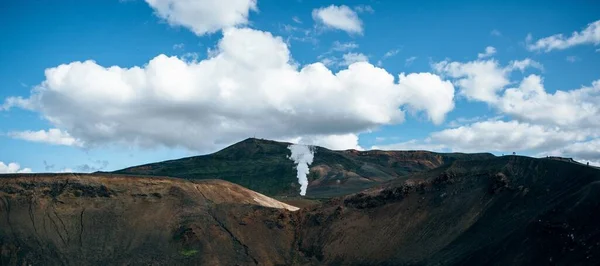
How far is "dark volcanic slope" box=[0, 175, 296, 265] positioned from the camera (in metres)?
44.7

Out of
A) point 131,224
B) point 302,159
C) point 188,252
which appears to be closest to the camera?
point 188,252

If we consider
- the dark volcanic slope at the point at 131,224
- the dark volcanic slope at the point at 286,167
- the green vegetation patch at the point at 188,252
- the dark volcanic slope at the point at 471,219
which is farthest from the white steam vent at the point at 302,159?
the green vegetation patch at the point at 188,252

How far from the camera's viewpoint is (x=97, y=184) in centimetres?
5262

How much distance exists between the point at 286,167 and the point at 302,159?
27.2ft

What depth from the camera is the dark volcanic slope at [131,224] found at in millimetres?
44656

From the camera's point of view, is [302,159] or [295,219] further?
[302,159]

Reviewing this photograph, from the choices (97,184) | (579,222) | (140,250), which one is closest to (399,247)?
(579,222)

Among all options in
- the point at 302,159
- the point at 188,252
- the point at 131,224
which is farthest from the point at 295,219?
the point at 302,159

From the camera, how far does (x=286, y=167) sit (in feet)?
447

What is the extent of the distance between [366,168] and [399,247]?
9786 centimetres

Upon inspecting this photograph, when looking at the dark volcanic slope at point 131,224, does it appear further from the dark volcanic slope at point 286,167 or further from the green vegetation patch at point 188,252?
the dark volcanic slope at point 286,167

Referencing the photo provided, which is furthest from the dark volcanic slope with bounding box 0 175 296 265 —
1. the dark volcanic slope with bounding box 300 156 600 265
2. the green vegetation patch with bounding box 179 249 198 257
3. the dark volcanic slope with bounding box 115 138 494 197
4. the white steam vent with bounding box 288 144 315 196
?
the white steam vent with bounding box 288 144 315 196

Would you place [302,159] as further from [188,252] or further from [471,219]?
[471,219]

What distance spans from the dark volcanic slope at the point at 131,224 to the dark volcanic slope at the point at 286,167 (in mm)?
58105
